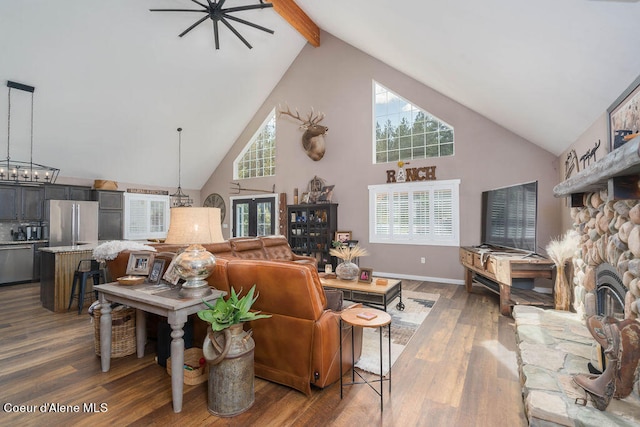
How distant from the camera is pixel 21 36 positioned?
408 cm

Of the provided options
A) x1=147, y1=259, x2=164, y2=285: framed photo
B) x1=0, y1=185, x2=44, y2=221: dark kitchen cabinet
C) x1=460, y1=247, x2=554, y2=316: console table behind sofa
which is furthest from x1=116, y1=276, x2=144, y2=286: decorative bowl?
x1=0, y1=185, x2=44, y2=221: dark kitchen cabinet

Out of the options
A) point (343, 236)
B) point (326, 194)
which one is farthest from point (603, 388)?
point (326, 194)

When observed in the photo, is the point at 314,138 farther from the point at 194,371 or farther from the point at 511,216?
the point at 194,371

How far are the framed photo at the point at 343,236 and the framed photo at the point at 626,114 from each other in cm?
452

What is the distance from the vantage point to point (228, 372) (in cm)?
190

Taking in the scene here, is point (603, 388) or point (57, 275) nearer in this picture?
point (603, 388)

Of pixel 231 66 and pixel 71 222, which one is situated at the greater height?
pixel 231 66

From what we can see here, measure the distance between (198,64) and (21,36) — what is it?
2637 mm

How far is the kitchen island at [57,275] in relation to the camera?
13.4 feet

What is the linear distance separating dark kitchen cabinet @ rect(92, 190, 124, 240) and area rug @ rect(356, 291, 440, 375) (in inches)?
269

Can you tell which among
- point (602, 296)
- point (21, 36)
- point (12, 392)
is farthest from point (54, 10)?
point (602, 296)

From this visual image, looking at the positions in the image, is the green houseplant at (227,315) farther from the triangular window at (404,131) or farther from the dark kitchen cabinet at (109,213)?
the dark kitchen cabinet at (109,213)

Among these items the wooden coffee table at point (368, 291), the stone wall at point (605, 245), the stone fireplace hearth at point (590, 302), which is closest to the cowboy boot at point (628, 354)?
the stone fireplace hearth at point (590, 302)

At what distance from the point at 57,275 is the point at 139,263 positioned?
247cm
